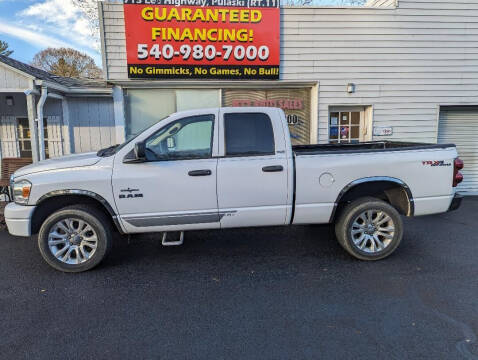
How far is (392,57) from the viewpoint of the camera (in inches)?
321

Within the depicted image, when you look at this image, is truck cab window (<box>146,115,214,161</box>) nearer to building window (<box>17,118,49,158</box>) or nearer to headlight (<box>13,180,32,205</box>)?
headlight (<box>13,180,32,205</box>)

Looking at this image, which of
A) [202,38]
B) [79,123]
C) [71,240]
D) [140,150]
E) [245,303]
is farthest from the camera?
[79,123]

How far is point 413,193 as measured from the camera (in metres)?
4.14

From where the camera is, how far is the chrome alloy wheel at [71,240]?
381 centimetres

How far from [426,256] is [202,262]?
10.3 feet

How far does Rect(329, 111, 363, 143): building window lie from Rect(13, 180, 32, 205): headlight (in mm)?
7144

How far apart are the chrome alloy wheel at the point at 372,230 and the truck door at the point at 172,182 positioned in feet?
6.19

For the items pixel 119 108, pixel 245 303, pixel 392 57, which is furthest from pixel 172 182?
pixel 392 57

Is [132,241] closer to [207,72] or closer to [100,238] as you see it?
[100,238]

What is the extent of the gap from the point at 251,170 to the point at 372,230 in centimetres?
185

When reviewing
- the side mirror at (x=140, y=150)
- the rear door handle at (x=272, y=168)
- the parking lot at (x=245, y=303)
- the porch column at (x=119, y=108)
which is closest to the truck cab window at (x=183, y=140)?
the side mirror at (x=140, y=150)

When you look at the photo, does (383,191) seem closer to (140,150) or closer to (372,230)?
(372,230)

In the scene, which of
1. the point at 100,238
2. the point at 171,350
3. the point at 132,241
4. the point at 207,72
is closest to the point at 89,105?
the point at 207,72

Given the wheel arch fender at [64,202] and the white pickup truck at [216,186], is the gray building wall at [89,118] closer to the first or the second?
the white pickup truck at [216,186]
